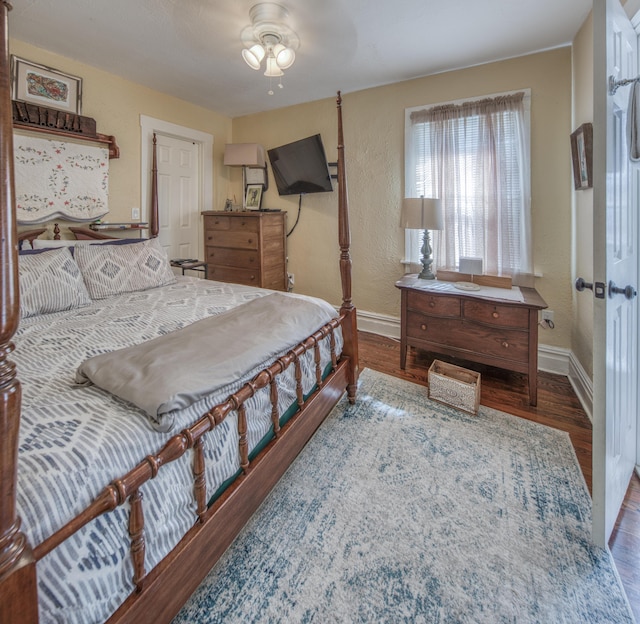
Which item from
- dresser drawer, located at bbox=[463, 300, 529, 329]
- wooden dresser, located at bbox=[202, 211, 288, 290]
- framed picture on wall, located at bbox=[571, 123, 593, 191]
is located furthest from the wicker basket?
wooden dresser, located at bbox=[202, 211, 288, 290]

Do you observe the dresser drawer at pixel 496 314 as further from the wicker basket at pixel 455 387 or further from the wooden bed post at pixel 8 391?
the wooden bed post at pixel 8 391

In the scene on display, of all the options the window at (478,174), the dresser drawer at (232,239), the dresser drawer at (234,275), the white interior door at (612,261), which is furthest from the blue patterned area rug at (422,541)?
the dresser drawer at (232,239)

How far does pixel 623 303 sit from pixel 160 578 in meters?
1.80

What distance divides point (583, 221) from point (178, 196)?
372 cm

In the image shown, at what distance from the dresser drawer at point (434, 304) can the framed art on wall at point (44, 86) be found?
3100mm

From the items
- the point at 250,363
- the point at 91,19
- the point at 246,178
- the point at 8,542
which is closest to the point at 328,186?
the point at 246,178

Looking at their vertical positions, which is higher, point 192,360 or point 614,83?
point 614,83

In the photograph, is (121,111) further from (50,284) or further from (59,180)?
(50,284)

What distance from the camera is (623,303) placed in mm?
1351

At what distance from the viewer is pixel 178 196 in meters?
3.86

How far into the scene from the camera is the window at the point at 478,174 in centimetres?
271

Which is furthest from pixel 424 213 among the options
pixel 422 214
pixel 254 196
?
pixel 254 196

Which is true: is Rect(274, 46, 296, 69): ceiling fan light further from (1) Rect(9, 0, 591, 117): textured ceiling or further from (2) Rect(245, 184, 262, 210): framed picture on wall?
(2) Rect(245, 184, 262, 210): framed picture on wall

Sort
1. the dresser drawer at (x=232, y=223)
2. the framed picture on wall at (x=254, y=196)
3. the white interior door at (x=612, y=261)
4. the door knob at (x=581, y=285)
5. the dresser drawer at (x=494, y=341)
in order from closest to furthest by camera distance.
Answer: the white interior door at (x=612, y=261)
the door knob at (x=581, y=285)
the dresser drawer at (x=494, y=341)
the dresser drawer at (x=232, y=223)
the framed picture on wall at (x=254, y=196)
